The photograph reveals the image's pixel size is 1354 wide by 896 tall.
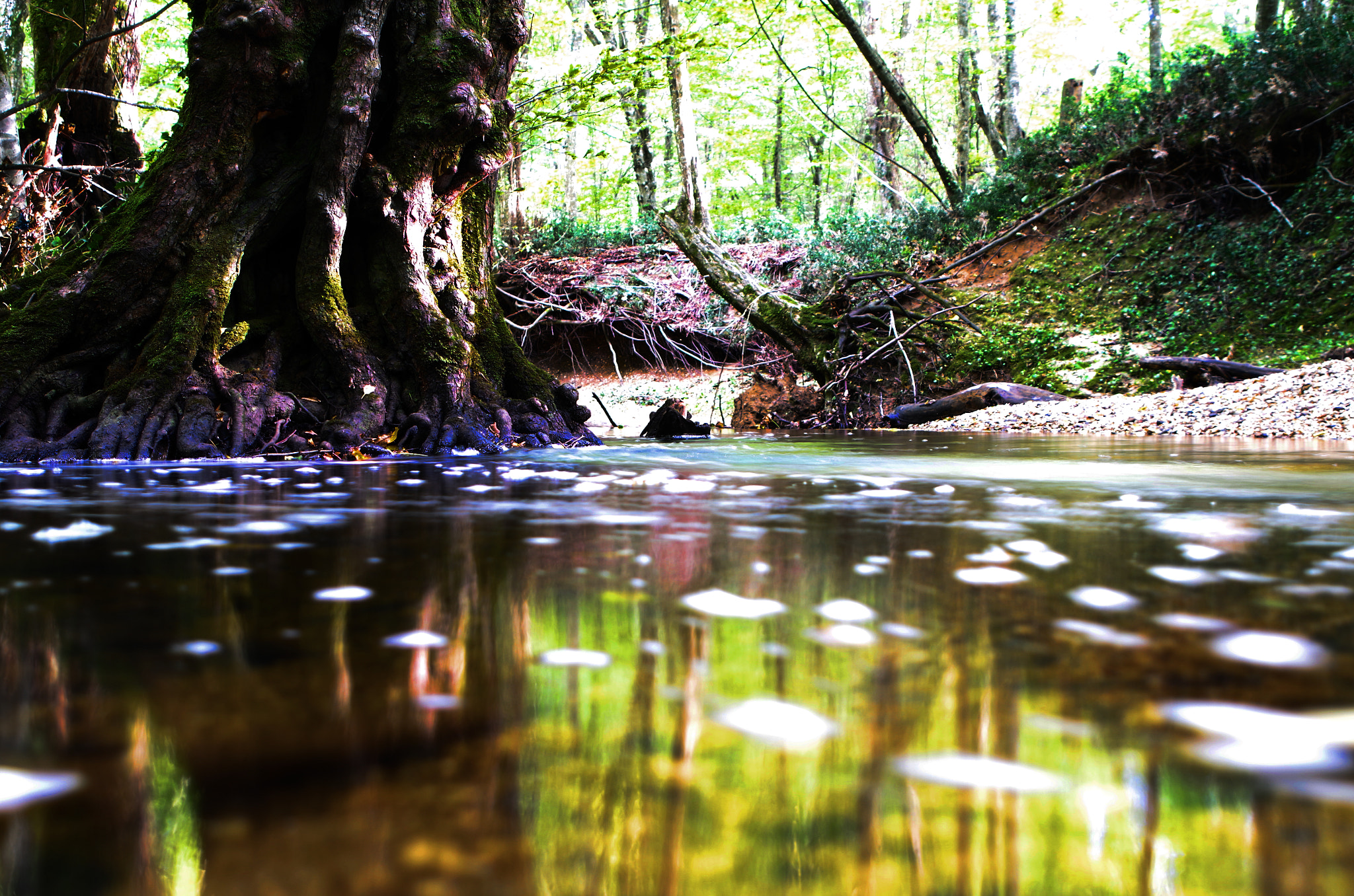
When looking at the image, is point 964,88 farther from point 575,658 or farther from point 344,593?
point 575,658

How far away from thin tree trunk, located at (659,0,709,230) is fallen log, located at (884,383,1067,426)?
4056 millimetres

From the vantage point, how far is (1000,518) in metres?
1.95

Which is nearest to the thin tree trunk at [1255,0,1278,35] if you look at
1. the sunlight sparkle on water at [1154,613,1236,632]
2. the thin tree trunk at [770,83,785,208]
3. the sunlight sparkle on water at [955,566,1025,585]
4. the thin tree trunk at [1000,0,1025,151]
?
the thin tree trunk at [1000,0,1025,151]

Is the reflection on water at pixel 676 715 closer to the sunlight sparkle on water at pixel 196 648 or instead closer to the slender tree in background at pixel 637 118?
the sunlight sparkle on water at pixel 196 648

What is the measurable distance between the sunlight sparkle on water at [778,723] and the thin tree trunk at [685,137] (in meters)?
10.3

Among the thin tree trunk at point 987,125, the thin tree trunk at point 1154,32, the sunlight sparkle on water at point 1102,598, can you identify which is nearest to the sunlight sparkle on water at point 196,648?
the sunlight sparkle on water at point 1102,598

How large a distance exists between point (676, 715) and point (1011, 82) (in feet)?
58.6

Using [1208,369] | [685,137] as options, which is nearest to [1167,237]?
[1208,369]

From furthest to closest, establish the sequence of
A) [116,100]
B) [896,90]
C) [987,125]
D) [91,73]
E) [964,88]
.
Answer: [964,88] < [987,125] < [896,90] < [91,73] < [116,100]

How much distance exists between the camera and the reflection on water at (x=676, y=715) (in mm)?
492

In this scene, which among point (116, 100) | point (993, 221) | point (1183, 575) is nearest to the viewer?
point (1183, 575)

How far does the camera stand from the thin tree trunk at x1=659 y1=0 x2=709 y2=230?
10266 millimetres

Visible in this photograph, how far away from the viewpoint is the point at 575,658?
0.87m

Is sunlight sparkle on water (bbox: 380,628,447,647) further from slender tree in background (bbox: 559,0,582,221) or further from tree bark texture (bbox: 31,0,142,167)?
slender tree in background (bbox: 559,0,582,221)
